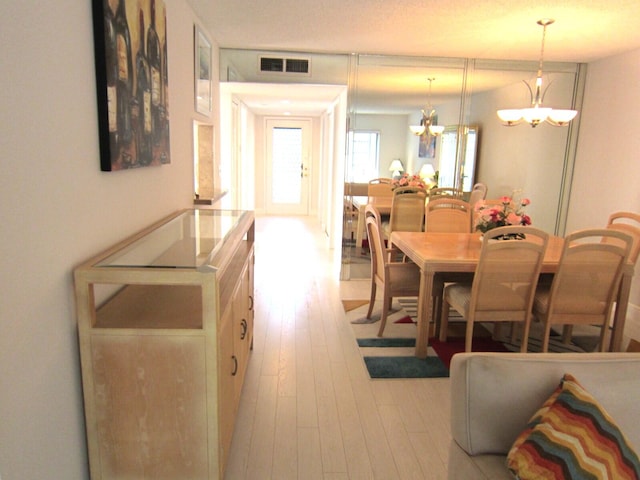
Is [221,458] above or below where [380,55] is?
below

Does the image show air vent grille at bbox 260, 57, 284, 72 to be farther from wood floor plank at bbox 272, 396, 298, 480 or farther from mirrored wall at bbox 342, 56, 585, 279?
wood floor plank at bbox 272, 396, 298, 480

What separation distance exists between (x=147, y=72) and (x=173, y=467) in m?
1.76

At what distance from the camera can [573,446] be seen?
1.19 meters

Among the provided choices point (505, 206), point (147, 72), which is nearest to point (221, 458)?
point (147, 72)

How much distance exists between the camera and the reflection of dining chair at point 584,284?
2861mm

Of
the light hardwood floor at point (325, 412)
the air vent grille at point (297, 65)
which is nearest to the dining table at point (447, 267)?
the light hardwood floor at point (325, 412)

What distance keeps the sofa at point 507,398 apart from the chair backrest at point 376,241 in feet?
6.63

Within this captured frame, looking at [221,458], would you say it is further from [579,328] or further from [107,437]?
[579,328]

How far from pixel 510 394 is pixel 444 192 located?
412 centimetres

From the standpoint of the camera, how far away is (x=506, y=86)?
5.09m

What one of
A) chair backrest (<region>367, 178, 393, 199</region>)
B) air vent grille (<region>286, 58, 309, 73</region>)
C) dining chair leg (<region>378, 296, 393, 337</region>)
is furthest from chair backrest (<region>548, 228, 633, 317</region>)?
air vent grille (<region>286, 58, 309, 73</region>)

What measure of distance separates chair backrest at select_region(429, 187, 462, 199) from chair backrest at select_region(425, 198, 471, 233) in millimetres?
680

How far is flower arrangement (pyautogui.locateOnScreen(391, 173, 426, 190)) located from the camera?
537 centimetres

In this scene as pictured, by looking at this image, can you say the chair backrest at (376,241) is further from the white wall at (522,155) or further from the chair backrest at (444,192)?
the white wall at (522,155)
